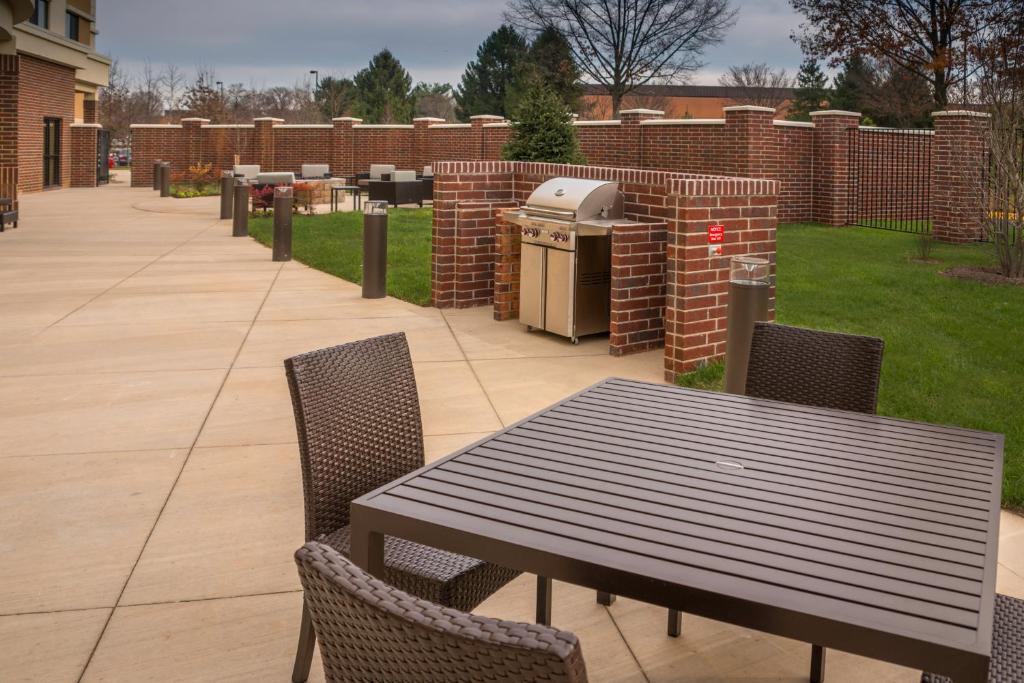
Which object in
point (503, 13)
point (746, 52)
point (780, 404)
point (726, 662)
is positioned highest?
point (746, 52)

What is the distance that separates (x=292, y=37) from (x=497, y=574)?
92705 millimetres

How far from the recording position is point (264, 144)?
39000 mm

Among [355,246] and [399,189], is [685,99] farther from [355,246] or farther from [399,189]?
[355,246]

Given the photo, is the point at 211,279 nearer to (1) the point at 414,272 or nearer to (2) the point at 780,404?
(1) the point at 414,272

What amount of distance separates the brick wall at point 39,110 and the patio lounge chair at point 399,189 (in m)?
12.1

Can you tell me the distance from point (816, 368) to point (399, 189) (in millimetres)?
23014

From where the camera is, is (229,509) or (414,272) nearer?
(229,509)

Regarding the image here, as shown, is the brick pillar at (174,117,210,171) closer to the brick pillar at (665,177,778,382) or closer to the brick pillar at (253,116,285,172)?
the brick pillar at (253,116,285,172)

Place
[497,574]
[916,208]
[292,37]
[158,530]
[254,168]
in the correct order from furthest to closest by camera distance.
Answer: [292,37] → [254,168] → [916,208] → [158,530] → [497,574]

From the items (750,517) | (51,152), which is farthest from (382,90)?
(750,517)

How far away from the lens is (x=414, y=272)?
43.0ft

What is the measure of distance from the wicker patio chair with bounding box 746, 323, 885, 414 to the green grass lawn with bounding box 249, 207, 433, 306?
726cm

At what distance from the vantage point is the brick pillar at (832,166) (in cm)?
2114

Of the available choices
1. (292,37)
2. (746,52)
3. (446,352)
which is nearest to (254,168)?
(446,352)
